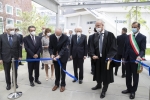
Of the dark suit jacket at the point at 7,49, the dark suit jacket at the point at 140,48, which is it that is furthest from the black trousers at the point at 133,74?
the dark suit jacket at the point at 7,49

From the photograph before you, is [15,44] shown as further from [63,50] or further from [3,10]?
[3,10]

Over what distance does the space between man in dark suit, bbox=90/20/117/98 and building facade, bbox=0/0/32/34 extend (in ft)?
39.1

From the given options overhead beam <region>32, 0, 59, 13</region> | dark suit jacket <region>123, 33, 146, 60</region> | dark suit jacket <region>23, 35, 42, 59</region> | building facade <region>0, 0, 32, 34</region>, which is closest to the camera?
dark suit jacket <region>123, 33, 146, 60</region>

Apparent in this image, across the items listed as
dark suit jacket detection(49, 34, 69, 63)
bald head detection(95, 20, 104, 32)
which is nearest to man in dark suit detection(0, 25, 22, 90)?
dark suit jacket detection(49, 34, 69, 63)

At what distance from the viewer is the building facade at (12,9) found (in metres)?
14.0

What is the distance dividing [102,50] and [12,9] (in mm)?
14991

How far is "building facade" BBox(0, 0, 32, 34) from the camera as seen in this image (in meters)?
14.0

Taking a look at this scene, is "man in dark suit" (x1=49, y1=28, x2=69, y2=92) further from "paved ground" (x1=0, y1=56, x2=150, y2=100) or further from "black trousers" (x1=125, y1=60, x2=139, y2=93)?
"black trousers" (x1=125, y1=60, x2=139, y2=93)

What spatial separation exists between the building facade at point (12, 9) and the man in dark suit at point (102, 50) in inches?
469

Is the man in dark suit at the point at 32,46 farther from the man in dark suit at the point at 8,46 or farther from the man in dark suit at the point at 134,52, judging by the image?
the man in dark suit at the point at 134,52

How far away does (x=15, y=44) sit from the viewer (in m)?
4.29

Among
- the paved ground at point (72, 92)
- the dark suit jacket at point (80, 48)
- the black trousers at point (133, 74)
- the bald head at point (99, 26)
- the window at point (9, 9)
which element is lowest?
the paved ground at point (72, 92)

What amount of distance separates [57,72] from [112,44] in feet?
5.90

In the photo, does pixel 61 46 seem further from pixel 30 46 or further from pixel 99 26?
pixel 99 26
